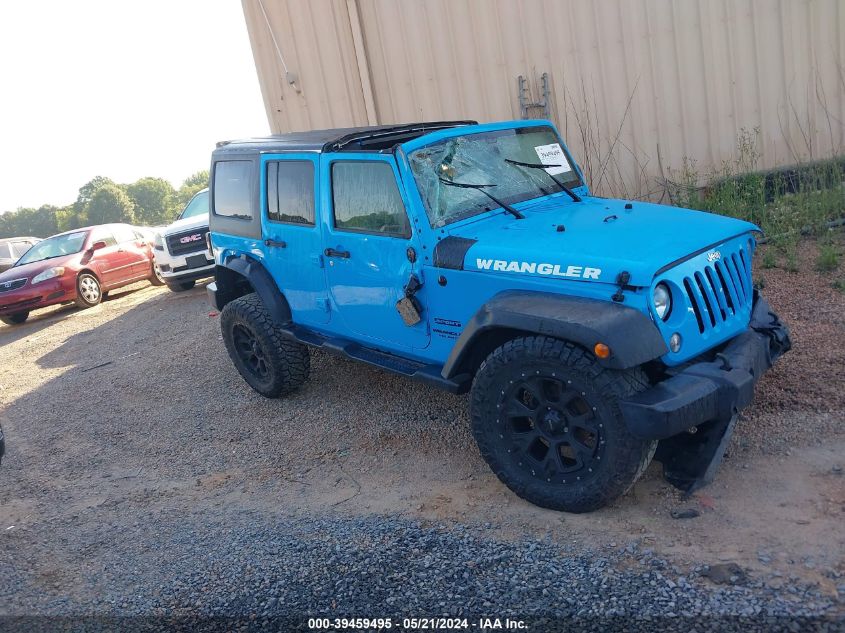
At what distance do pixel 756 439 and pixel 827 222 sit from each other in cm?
382

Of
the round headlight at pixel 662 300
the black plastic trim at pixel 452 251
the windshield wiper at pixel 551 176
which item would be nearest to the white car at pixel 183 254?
the windshield wiper at pixel 551 176

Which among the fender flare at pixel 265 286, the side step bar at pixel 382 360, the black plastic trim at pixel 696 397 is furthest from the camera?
the fender flare at pixel 265 286

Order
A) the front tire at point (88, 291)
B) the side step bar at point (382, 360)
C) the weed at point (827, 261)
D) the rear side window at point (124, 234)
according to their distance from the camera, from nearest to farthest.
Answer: the side step bar at point (382, 360)
the weed at point (827, 261)
the front tire at point (88, 291)
the rear side window at point (124, 234)

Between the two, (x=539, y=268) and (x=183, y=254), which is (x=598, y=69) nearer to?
(x=539, y=268)

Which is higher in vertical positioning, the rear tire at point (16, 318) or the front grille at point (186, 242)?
the front grille at point (186, 242)

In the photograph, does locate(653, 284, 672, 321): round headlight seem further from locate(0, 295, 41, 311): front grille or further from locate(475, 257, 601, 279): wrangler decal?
locate(0, 295, 41, 311): front grille

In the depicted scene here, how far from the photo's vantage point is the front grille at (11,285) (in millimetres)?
12180

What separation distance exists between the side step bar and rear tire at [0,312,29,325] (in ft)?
31.2

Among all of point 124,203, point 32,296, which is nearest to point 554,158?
point 32,296

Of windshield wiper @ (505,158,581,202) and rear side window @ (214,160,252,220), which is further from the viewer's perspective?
rear side window @ (214,160,252,220)

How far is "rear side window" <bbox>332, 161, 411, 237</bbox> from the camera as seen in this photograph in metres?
4.14

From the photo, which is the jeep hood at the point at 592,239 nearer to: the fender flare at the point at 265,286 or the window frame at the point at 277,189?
the window frame at the point at 277,189

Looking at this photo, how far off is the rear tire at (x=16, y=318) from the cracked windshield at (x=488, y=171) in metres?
11.0

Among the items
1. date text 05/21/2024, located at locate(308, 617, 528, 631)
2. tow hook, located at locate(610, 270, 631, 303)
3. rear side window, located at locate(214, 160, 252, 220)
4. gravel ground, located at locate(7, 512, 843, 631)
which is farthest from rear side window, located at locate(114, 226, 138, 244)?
tow hook, located at locate(610, 270, 631, 303)
